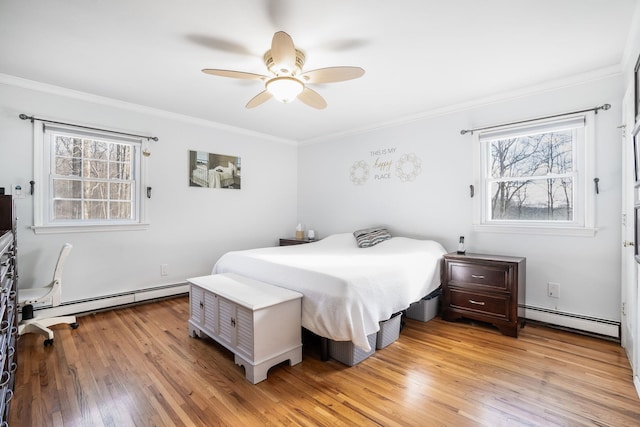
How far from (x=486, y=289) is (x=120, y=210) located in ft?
13.2

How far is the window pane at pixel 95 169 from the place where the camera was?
335 centimetres

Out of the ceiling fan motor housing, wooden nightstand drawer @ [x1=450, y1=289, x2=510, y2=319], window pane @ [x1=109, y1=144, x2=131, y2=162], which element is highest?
the ceiling fan motor housing

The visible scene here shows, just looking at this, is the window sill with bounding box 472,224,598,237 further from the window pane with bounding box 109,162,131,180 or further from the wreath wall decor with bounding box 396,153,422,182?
the window pane with bounding box 109,162,131,180

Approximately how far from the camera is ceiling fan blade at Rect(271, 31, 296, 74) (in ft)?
5.94

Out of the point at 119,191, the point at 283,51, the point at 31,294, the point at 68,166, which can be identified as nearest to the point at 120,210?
the point at 119,191

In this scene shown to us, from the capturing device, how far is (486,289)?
2.84 metres

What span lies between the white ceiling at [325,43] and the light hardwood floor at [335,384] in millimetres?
2318

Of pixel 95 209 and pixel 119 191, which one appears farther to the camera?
pixel 119 191

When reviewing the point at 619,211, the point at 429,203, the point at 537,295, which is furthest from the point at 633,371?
the point at 429,203

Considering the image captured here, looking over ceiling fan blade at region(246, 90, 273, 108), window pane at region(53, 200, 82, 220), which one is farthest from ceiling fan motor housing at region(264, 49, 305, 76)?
Answer: window pane at region(53, 200, 82, 220)

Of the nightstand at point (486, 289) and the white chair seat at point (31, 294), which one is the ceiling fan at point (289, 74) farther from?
the white chair seat at point (31, 294)

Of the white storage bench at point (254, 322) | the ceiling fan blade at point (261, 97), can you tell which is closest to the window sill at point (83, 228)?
the white storage bench at point (254, 322)

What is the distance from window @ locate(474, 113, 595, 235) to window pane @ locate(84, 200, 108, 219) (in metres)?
4.17

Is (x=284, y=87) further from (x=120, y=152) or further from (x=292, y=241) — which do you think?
(x=292, y=241)
